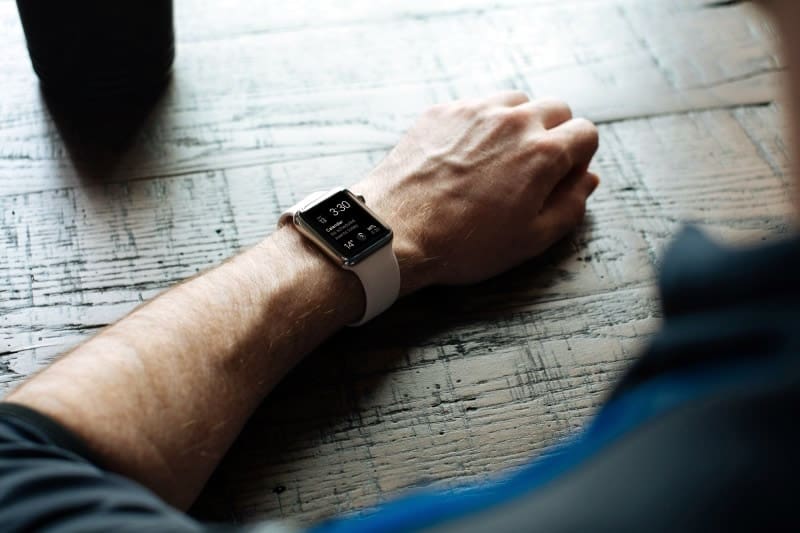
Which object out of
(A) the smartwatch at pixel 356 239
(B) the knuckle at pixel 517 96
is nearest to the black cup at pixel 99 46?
(A) the smartwatch at pixel 356 239

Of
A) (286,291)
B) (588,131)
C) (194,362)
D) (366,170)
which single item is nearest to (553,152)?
(588,131)

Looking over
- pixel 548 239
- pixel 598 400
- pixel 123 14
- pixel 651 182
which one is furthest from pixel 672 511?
pixel 123 14

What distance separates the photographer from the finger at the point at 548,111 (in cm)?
103

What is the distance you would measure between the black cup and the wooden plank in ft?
0.12

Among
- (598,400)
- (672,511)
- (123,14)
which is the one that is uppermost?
(672,511)

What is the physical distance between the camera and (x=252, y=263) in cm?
87

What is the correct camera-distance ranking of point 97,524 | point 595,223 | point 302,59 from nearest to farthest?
point 97,524 → point 595,223 → point 302,59

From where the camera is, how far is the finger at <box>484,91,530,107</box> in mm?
1046

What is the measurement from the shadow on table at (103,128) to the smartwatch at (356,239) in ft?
0.75

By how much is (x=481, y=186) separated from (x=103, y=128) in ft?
1.42

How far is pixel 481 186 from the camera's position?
961 mm

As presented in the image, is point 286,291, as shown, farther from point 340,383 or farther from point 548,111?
point 548,111

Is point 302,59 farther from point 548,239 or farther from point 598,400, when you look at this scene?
point 598,400

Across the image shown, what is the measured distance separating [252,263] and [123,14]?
333 mm
